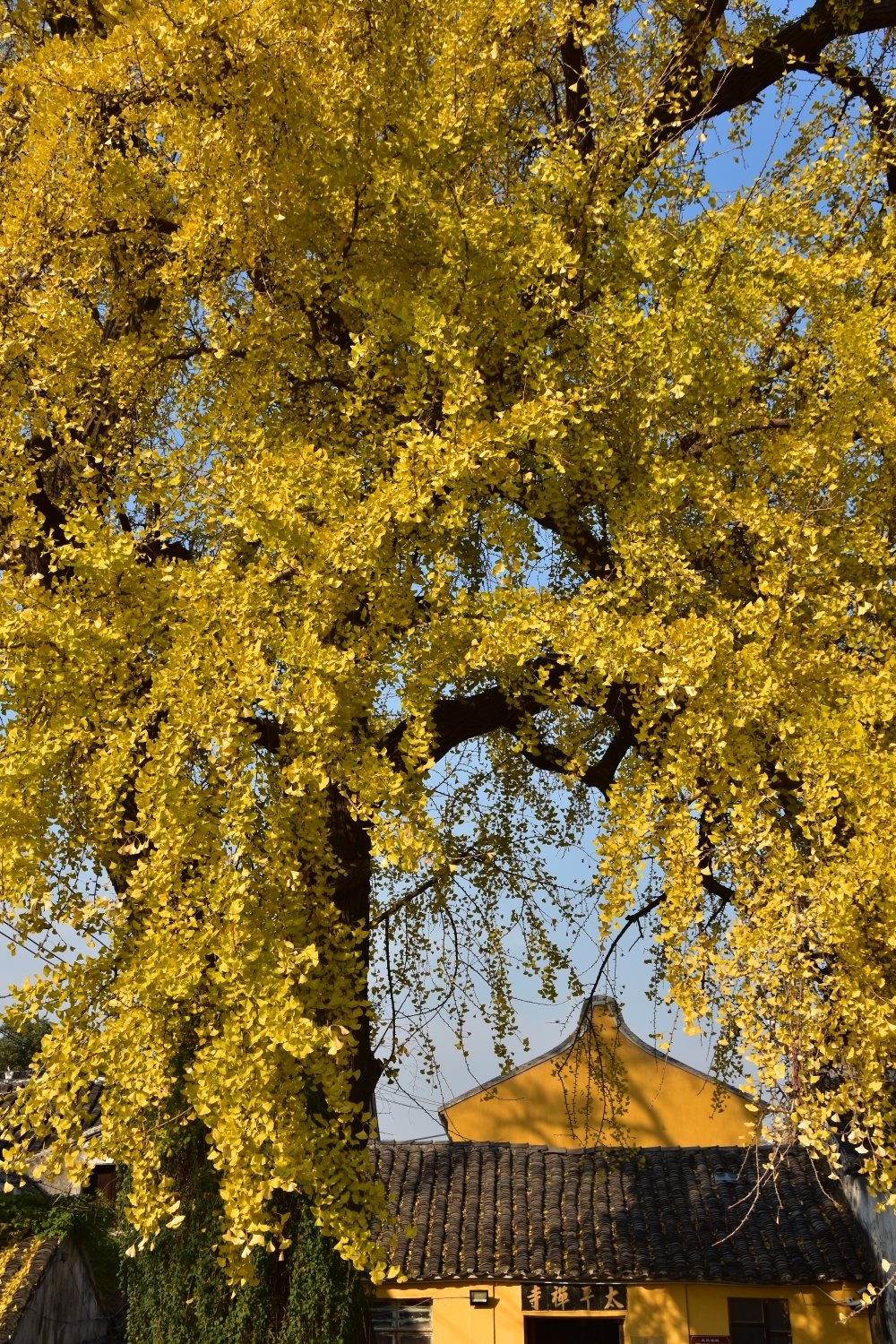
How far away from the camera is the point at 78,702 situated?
22.5ft

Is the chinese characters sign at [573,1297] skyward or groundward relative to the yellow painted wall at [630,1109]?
groundward

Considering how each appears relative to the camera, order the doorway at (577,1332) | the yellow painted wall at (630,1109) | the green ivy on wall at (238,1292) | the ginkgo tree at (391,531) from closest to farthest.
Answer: the ginkgo tree at (391,531) < the green ivy on wall at (238,1292) < the doorway at (577,1332) < the yellow painted wall at (630,1109)

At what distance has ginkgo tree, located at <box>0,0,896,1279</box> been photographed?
20.9 feet

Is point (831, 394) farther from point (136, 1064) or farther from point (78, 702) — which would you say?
point (136, 1064)

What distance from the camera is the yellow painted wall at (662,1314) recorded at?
14.3 meters

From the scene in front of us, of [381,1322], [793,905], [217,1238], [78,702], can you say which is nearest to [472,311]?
[78,702]

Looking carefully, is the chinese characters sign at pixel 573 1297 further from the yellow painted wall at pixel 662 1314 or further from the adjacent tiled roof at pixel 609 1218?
the adjacent tiled roof at pixel 609 1218

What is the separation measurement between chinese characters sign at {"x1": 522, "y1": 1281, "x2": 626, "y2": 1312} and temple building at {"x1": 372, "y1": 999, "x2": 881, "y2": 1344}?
2cm

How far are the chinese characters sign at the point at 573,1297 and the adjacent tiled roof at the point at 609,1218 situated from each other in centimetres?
37

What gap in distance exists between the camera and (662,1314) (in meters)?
14.5

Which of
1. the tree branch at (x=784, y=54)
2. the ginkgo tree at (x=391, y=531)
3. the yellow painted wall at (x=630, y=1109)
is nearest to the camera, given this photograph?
the ginkgo tree at (x=391, y=531)

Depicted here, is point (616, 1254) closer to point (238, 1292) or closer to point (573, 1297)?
point (573, 1297)

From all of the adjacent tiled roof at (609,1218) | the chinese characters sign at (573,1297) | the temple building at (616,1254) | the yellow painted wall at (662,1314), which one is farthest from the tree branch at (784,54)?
the yellow painted wall at (662,1314)

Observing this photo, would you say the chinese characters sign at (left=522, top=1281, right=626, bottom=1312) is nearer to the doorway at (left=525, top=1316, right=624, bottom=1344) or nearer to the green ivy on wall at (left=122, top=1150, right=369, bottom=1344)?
the doorway at (left=525, top=1316, right=624, bottom=1344)
